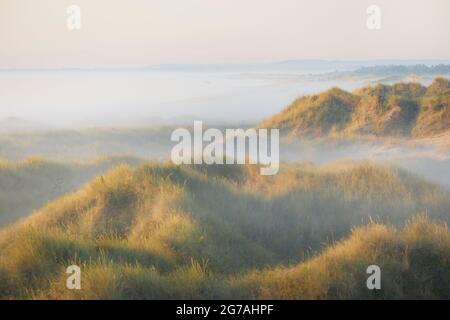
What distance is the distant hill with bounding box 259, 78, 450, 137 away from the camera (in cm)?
1944

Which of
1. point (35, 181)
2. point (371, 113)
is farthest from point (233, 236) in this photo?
A: point (371, 113)

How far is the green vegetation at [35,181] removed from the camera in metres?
12.2

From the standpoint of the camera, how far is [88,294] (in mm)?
6367

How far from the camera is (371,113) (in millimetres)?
20062

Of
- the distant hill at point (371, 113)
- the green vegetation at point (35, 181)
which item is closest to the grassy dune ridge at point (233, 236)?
the green vegetation at point (35, 181)

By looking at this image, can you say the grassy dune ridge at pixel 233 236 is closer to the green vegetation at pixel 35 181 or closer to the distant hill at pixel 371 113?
the green vegetation at pixel 35 181

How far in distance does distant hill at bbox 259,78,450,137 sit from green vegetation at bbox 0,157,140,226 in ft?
26.7

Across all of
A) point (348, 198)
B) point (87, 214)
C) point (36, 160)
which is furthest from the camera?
point (36, 160)

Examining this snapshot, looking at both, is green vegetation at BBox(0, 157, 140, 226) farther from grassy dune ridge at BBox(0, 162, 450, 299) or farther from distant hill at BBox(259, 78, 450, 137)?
distant hill at BBox(259, 78, 450, 137)

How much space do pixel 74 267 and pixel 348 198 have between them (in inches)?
222

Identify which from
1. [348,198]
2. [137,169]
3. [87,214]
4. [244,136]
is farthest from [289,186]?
[244,136]

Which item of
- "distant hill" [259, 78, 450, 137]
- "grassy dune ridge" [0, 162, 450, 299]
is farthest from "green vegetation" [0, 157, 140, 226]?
"distant hill" [259, 78, 450, 137]

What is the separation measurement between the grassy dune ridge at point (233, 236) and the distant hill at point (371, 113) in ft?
25.0

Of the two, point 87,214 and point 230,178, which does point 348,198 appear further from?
point 87,214
